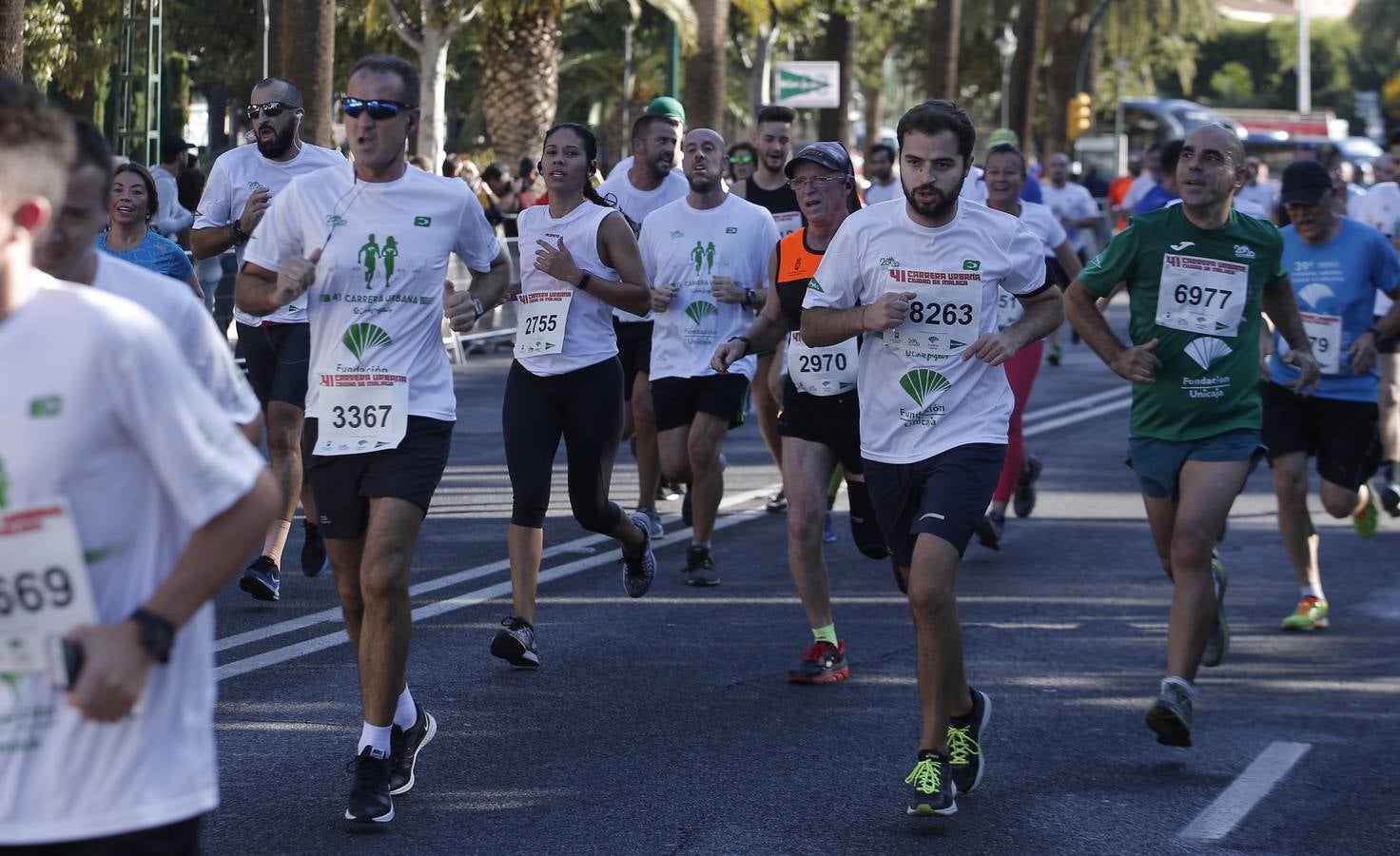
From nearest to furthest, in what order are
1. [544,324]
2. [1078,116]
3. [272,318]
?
[544,324]
[272,318]
[1078,116]

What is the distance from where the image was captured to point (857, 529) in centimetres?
775

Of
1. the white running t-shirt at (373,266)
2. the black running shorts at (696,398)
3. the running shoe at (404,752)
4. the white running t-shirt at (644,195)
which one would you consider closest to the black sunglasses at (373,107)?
the white running t-shirt at (373,266)

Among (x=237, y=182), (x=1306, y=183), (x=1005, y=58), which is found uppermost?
(x=1005, y=58)

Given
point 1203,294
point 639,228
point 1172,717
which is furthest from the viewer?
point 639,228

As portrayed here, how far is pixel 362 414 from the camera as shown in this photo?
5.68 metres

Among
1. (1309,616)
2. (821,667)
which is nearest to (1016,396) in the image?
(1309,616)

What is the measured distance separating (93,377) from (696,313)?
21.9ft

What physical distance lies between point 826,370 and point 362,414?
243cm

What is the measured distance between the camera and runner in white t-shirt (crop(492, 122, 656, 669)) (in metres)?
7.41

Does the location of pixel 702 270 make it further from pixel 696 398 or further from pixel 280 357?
pixel 280 357

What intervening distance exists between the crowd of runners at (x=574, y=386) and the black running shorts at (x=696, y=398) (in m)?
0.02

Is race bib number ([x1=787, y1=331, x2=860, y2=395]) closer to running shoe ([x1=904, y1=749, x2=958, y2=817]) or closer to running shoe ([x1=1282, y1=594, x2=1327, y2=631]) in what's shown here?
running shoe ([x1=904, y1=749, x2=958, y2=817])

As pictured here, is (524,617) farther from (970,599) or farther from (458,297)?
(970,599)

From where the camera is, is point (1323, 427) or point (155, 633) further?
point (1323, 427)
